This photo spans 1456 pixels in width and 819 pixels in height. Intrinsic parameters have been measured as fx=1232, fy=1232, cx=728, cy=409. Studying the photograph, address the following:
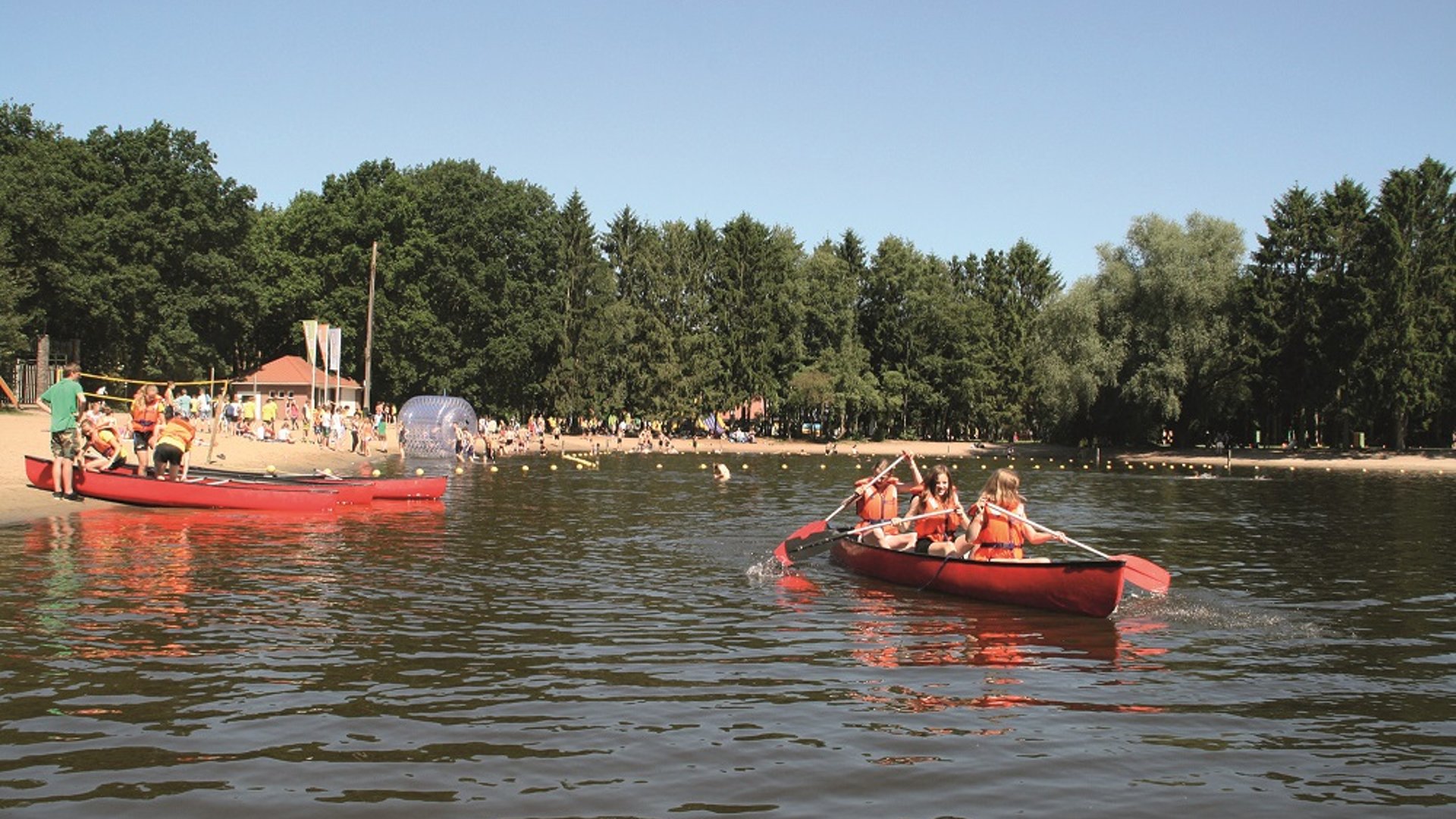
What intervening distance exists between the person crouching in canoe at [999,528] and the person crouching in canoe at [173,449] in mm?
16287

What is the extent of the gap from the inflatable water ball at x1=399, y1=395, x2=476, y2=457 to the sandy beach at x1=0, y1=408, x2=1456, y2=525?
1.42 meters

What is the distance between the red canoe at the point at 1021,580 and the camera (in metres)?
14.9

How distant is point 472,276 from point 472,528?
53.3m

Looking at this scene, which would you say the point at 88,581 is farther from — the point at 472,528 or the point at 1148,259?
the point at 1148,259

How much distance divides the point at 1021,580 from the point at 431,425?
149ft

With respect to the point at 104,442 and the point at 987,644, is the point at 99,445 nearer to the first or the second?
the point at 104,442

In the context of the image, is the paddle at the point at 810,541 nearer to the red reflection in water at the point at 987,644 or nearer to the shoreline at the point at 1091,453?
the red reflection in water at the point at 987,644

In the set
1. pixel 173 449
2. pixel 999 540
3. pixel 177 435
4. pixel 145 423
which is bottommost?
pixel 999 540

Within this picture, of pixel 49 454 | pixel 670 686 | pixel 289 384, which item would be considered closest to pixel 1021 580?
pixel 670 686

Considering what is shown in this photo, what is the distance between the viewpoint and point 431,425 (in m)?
57.4

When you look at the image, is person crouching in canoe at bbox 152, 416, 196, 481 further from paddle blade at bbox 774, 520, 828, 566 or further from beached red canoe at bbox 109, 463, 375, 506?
paddle blade at bbox 774, 520, 828, 566

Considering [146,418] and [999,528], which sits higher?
[146,418]

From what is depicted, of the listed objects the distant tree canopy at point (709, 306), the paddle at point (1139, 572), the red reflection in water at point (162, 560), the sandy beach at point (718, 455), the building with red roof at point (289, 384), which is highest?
the distant tree canopy at point (709, 306)

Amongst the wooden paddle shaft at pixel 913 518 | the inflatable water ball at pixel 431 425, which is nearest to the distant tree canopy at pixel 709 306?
the inflatable water ball at pixel 431 425
